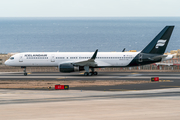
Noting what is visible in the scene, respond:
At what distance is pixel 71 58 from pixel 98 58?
4762 millimetres

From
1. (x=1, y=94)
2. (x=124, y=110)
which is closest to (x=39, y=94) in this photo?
(x=1, y=94)

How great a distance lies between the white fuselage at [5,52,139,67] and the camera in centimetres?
Answer: 5431

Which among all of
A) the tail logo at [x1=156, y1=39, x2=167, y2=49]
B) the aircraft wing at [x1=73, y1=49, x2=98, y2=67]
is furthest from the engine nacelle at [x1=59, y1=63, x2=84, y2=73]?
the tail logo at [x1=156, y1=39, x2=167, y2=49]

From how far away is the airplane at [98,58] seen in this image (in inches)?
2095

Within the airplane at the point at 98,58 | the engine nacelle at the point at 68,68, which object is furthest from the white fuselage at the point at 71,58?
the engine nacelle at the point at 68,68

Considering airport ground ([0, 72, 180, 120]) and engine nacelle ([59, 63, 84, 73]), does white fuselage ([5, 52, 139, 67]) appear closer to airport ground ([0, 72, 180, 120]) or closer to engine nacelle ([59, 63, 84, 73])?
engine nacelle ([59, 63, 84, 73])

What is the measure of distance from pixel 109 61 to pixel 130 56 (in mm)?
3708

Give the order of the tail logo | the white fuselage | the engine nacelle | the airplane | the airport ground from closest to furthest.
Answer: the airport ground
the engine nacelle
the airplane
the tail logo
the white fuselage

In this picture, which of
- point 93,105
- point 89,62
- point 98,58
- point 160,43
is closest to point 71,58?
point 89,62

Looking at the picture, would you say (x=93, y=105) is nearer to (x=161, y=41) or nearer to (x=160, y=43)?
(x=160, y=43)

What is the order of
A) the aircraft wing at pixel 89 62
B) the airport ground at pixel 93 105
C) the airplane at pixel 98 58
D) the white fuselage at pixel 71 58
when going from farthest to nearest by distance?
the white fuselage at pixel 71 58, the airplane at pixel 98 58, the aircraft wing at pixel 89 62, the airport ground at pixel 93 105

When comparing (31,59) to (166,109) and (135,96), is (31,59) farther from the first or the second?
(166,109)

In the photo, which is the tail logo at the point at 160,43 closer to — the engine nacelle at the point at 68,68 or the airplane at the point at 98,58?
the airplane at the point at 98,58

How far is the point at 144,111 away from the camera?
73.7ft
